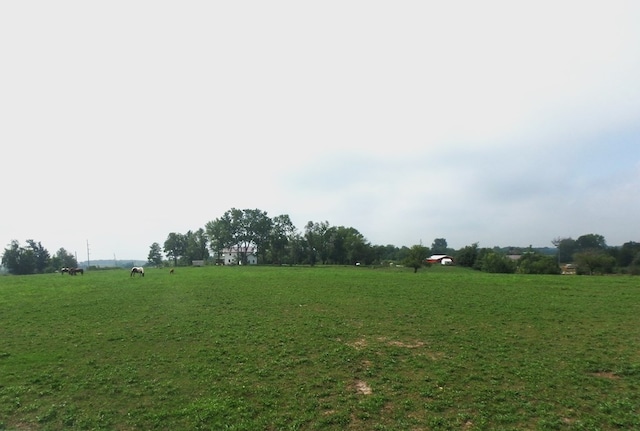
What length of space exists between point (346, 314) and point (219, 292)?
1134 cm

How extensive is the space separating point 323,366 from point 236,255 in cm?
12157

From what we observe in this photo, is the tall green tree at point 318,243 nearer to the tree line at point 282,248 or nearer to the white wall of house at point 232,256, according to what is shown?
the tree line at point 282,248

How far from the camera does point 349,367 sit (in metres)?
11.4

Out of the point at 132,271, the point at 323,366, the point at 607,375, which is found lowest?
the point at 607,375

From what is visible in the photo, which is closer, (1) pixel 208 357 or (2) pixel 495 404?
(2) pixel 495 404

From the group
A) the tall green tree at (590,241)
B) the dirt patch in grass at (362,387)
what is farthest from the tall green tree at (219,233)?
the tall green tree at (590,241)

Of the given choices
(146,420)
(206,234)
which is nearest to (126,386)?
(146,420)

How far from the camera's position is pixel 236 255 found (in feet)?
423

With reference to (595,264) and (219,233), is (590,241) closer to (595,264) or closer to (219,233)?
(595,264)

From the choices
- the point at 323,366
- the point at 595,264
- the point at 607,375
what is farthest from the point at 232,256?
the point at 607,375

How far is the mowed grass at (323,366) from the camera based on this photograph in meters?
8.65

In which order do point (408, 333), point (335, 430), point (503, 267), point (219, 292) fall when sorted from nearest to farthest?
point (335, 430)
point (408, 333)
point (219, 292)
point (503, 267)

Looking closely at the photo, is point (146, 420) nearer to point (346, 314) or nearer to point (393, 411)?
point (393, 411)

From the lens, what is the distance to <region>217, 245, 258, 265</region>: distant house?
397ft
